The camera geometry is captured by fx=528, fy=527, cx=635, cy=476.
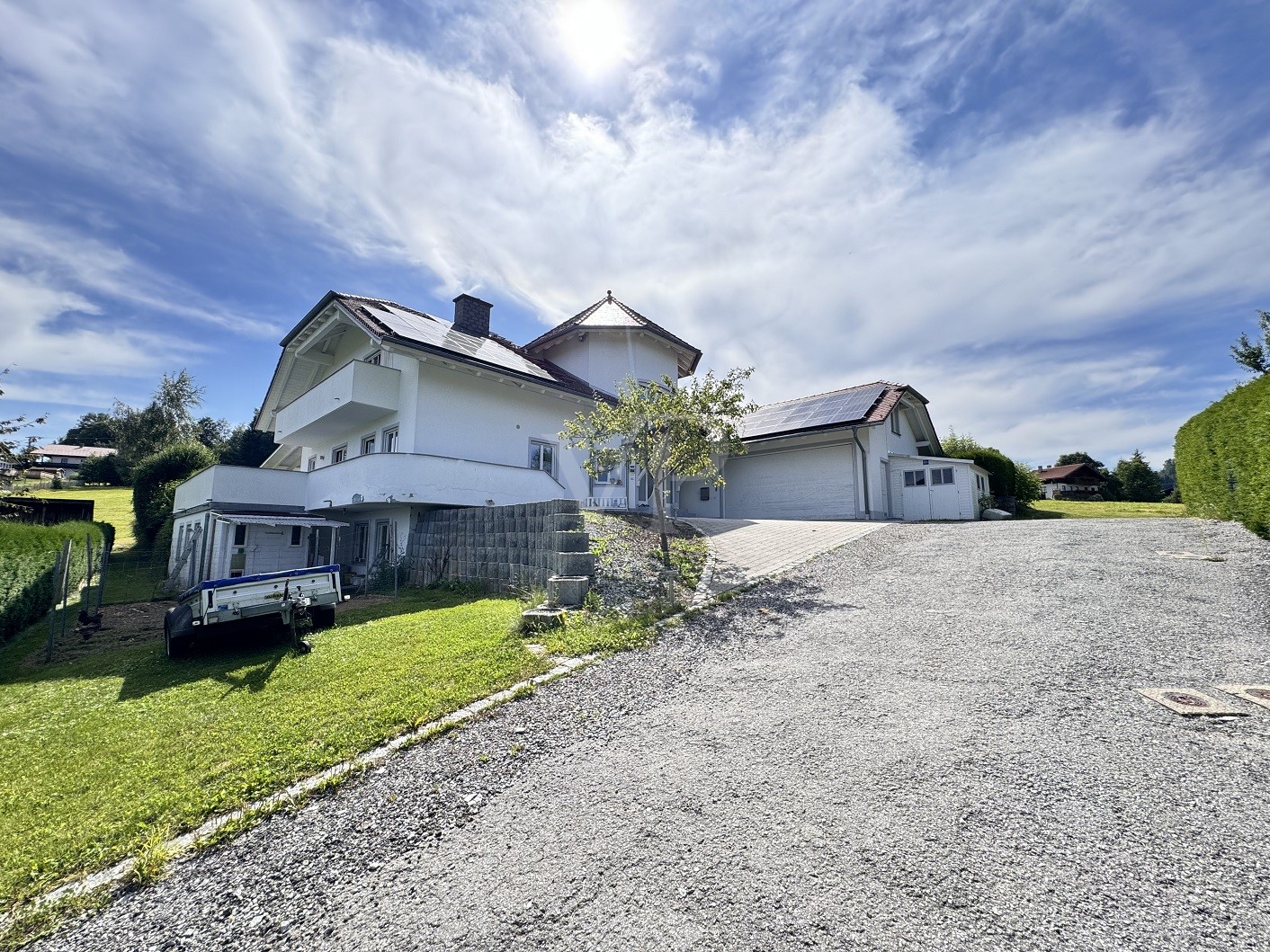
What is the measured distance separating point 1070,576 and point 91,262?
20.9 meters

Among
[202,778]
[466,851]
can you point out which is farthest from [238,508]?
[466,851]

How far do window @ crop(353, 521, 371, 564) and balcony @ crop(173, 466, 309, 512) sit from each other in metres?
2.58

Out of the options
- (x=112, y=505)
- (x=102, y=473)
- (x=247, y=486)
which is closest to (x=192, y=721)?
(x=247, y=486)

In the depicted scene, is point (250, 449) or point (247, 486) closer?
point (247, 486)

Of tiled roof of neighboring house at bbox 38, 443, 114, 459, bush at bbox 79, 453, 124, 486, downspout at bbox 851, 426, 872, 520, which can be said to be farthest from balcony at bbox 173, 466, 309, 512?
tiled roof of neighboring house at bbox 38, 443, 114, 459

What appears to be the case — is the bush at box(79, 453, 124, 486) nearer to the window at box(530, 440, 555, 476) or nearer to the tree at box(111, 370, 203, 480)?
the tree at box(111, 370, 203, 480)

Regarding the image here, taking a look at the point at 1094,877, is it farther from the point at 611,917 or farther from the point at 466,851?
the point at 466,851

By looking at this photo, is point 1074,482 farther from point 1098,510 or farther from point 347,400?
point 347,400

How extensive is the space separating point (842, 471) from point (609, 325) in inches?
420

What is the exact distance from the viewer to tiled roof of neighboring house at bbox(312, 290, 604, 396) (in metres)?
14.3

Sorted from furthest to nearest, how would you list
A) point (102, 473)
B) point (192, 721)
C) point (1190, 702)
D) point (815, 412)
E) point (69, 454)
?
point (69, 454) → point (102, 473) → point (815, 412) → point (192, 721) → point (1190, 702)

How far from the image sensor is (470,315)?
786 inches

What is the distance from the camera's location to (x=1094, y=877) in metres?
2.46

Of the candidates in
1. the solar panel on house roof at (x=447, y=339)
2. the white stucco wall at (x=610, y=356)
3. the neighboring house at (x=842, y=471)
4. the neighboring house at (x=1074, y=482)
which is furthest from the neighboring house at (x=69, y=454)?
the neighboring house at (x=1074, y=482)
